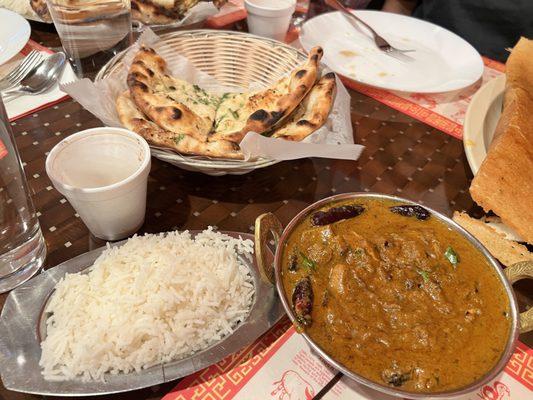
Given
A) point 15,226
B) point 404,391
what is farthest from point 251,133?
point 404,391

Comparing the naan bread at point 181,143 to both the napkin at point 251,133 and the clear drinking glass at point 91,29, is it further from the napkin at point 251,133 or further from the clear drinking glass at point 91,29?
the clear drinking glass at point 91,29

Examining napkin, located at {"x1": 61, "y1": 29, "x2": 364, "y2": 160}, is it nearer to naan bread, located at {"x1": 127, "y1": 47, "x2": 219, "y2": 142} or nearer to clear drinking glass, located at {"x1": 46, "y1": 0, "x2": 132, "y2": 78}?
naan bread, located at {"x1": 127, "y1": 47, "x2": 219, "y2": 142}

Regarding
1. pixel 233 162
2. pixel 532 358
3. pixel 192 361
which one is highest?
pixel 233 162

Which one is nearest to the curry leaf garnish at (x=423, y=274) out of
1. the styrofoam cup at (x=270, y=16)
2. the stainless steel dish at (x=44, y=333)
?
the stainless steel dish at (x=44, y=333)

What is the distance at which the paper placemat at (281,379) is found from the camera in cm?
125

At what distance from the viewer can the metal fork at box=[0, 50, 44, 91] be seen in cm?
229

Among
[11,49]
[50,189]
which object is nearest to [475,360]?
[50,189]

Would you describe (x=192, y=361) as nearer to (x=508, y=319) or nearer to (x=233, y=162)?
(x=233, y=162)

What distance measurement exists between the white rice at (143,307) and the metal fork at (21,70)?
4.74ft

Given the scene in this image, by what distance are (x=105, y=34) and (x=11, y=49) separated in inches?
20.3

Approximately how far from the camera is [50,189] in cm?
183

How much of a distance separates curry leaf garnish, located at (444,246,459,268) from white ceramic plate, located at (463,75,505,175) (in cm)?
62

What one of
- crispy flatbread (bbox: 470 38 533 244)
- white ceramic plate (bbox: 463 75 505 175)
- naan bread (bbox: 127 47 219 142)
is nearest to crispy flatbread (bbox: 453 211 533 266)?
crispy flatbread (bbox: 470 38 533 244)

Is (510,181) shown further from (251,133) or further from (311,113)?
(251,133)
